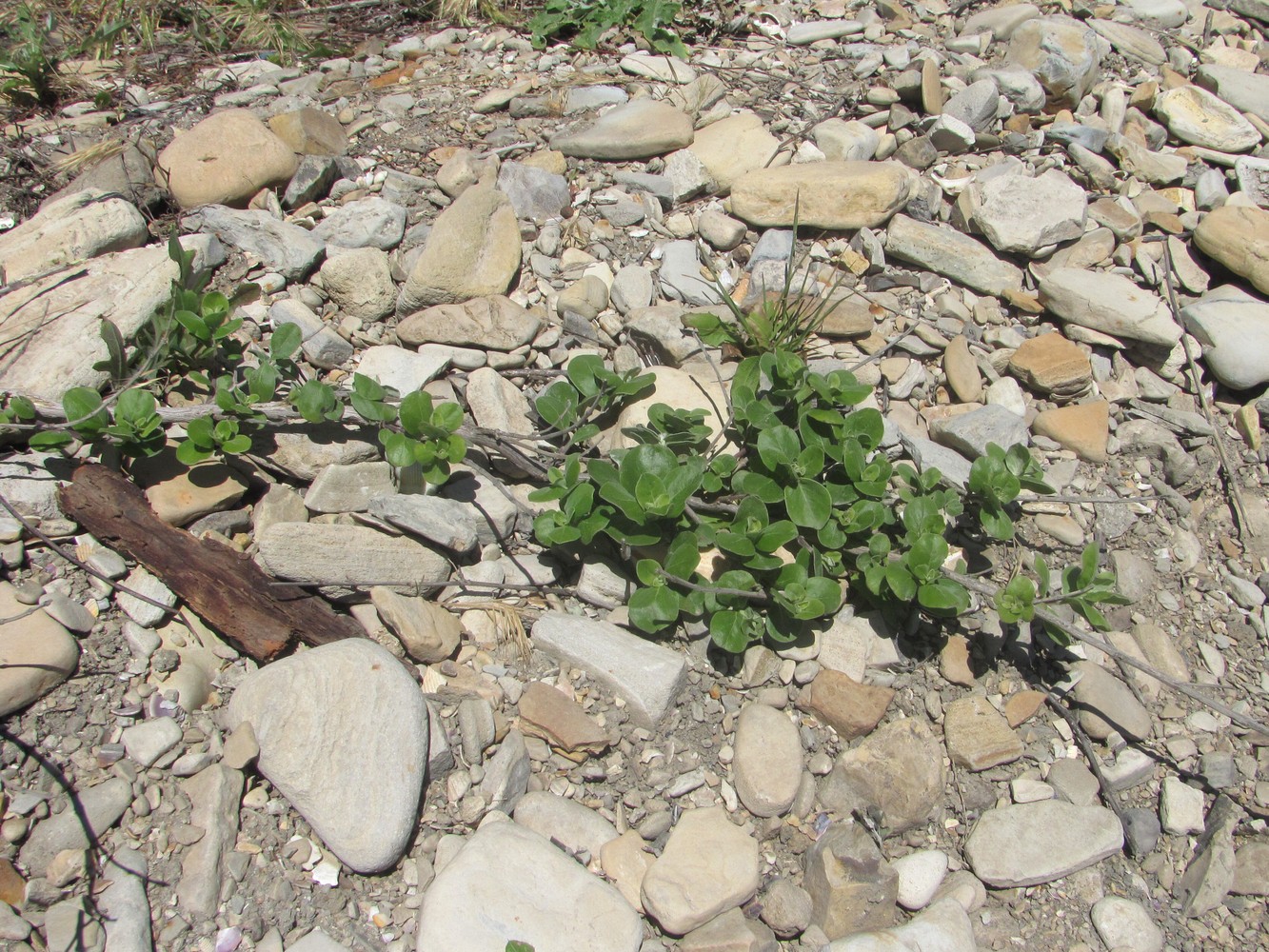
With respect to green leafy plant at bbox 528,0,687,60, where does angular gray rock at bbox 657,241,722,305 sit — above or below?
below

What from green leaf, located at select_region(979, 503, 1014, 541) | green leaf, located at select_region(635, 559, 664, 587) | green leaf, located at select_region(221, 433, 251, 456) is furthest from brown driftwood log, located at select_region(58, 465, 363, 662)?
green leaf, located at select_region(979, 503, 1014, 541)

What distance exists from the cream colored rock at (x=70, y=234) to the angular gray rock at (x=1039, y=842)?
301 cm

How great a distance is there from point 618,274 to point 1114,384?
1685mm

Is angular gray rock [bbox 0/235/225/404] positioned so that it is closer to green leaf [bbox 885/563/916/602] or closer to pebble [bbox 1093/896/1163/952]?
green leaf [bbox 885/563/916/602]

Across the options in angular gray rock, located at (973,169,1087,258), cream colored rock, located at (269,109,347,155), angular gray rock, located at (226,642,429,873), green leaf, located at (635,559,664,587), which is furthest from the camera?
cream colored rock, located at (269,109,347,155)

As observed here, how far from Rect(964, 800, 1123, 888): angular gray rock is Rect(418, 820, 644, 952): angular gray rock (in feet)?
2.78

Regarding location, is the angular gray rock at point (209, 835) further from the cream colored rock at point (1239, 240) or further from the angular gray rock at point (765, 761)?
the cream colored rock at point (1239, 240)

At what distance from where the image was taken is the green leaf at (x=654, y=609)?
90.3 inches

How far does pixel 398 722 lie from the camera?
2121 millimetres

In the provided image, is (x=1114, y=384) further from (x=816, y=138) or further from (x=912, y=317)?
(x=816, y=138)

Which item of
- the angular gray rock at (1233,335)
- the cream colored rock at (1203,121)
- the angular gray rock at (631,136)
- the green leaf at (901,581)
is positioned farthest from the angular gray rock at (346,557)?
the cream colored rock at (1203,121)

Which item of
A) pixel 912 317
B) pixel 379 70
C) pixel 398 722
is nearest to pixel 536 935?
pixel 398 722

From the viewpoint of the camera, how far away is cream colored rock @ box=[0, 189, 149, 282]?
277 centimetres

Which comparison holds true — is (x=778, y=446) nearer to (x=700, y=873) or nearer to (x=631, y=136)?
(x=700, y=873)
